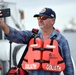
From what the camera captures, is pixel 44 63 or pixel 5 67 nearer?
pixel 44 63

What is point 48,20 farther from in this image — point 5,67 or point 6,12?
point 5,67

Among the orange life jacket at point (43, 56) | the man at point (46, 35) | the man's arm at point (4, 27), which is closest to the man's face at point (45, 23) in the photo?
the man at point (46, 35)

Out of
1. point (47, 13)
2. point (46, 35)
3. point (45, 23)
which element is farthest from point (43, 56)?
point (47, 13)

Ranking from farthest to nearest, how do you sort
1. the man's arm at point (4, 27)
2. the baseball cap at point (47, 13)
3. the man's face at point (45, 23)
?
the baseball cap at point (47, 13)
the man's face at point (45, 23)
the man's arm at point (4, 27)

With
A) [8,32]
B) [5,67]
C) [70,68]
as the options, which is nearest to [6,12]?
[8,32]

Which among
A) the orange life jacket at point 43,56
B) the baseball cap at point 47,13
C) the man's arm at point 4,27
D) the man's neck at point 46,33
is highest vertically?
the baseball cap at point 47,13

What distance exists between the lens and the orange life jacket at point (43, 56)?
6070 mm

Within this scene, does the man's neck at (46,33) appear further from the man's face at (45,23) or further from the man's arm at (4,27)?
the man's arm at (4,27)

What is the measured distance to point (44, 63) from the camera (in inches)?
239

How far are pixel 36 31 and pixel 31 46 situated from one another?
0.24 m

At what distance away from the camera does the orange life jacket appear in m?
6.07

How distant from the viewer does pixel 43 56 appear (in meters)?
6.09

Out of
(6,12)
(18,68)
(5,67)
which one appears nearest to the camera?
(6,12)

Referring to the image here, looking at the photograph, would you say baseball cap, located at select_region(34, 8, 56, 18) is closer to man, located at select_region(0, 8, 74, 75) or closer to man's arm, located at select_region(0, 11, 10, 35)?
man, located at select_region(0, 8, 74, 75)
